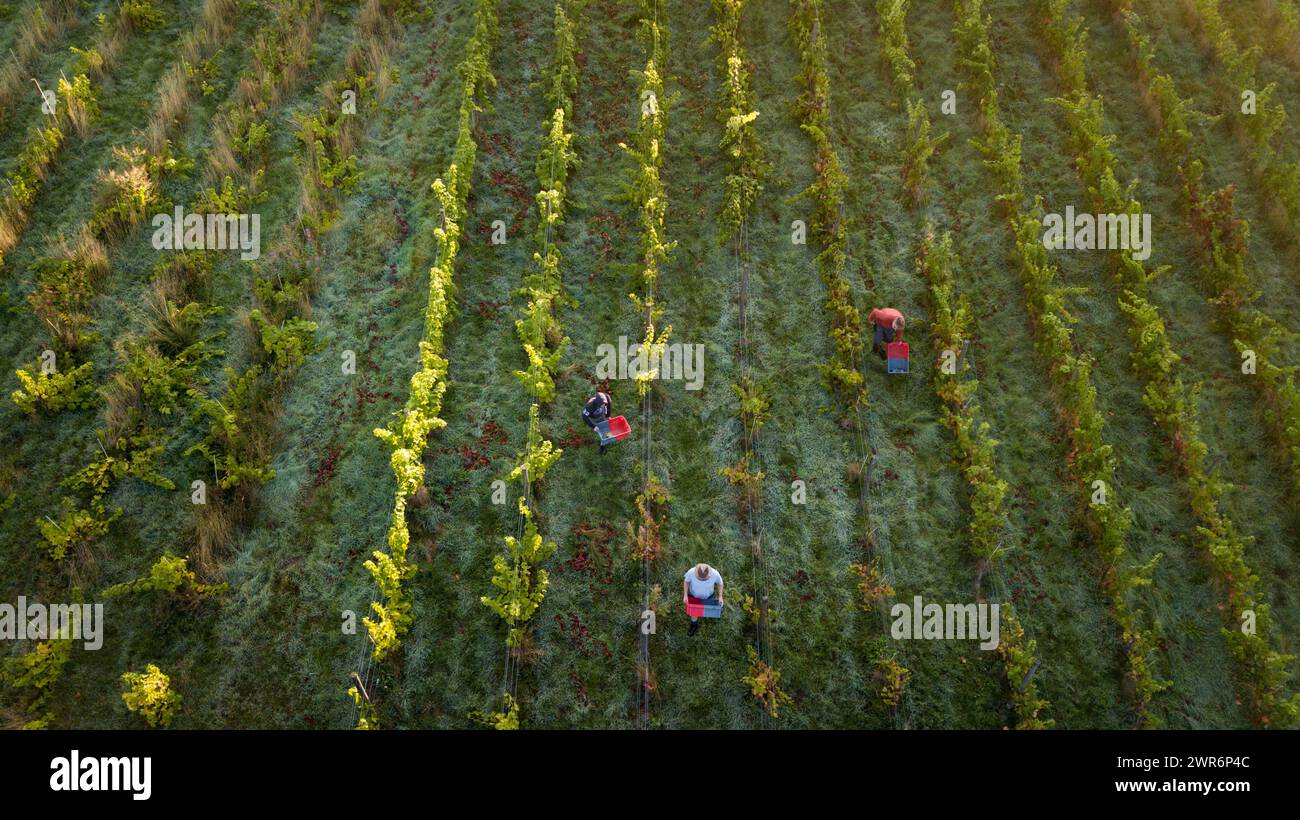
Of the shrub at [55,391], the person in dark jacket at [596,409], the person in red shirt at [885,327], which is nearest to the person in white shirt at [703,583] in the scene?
the person in dark jacket at [596,409]

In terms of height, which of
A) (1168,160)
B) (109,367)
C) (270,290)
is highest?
(1168,160)

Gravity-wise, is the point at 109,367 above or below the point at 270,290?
below

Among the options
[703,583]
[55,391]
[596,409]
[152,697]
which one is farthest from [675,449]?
[55,391]

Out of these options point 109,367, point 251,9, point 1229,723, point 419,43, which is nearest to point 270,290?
point 109,367

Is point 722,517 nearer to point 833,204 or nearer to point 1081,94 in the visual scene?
point 833,204

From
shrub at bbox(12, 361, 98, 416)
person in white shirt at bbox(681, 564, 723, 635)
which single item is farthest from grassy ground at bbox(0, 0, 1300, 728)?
person in white shirt at bbox(681, 564, 723, 635)
